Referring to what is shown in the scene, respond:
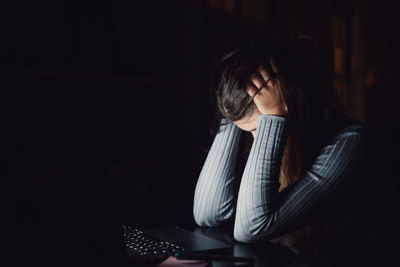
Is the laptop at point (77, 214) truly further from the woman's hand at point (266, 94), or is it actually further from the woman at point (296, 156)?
the woman's hand at point (266, 94)

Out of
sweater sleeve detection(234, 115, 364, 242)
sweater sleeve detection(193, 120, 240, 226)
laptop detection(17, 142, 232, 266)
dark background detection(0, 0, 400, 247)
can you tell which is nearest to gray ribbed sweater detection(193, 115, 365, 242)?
sweater sleeve detection(234, 115, 364, 242)

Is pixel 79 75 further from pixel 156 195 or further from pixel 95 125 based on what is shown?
pixel 156 195

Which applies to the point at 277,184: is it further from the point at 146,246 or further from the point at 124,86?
the point at 124,86

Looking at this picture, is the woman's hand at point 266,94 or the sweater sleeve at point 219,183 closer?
the woman's hand at point 266,94

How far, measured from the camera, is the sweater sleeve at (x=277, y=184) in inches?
40.8

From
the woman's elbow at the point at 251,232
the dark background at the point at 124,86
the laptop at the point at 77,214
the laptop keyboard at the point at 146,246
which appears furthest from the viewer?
the dark background at the point at 124,86

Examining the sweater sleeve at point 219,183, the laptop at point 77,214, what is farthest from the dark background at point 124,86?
the laptop at point 77,214

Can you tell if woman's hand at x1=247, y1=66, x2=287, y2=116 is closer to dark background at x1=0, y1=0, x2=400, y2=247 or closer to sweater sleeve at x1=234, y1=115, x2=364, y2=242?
sweater sleeve at x1=234, y1=115, x2=364, y2=242

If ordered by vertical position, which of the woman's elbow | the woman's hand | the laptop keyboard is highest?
the woman's hand

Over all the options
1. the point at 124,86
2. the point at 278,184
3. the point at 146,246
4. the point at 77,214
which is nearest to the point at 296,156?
the point at 278,184

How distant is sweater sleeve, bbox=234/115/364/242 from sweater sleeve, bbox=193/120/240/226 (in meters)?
0.18

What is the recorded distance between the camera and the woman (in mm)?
1044

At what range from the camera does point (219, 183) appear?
1315mm

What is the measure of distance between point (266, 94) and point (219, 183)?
0.36m
